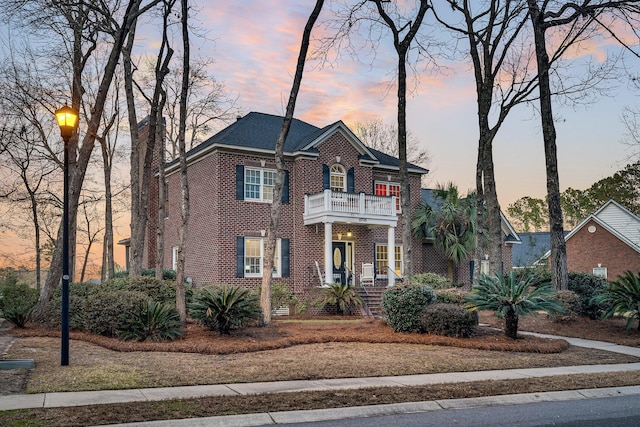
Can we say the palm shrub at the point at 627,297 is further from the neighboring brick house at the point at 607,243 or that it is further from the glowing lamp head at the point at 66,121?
the neighboring brick house at the point at 607,243

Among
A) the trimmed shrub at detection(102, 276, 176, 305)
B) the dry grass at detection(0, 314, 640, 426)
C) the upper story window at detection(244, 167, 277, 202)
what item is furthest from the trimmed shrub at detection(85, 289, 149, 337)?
the upper story window at detection(244, 167, 277, 202)

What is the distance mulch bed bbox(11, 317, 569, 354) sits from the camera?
13.3 m

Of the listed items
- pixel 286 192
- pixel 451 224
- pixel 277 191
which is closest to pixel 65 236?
pixel 277 191

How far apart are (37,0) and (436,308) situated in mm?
15736

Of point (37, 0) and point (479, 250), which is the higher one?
point (37, 0)

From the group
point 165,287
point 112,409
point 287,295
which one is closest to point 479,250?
point 287,295

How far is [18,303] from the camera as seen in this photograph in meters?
22.8

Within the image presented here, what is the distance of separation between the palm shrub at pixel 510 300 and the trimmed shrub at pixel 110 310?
825cm

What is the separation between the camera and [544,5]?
2136cm

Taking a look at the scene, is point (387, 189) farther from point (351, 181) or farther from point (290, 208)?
point (290, 208)

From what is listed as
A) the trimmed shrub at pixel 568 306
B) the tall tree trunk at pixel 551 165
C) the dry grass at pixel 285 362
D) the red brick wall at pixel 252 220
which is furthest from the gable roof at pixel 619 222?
the dry grass at pixel 285 362

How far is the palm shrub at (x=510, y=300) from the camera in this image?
578 inches

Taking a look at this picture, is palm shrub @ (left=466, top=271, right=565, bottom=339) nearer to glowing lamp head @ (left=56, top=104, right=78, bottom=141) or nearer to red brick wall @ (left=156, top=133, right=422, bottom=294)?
glowing lamp head @ (left=56, top=104, right=78, bottom=141)

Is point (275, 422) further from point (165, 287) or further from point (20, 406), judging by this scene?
point (165, 287)
